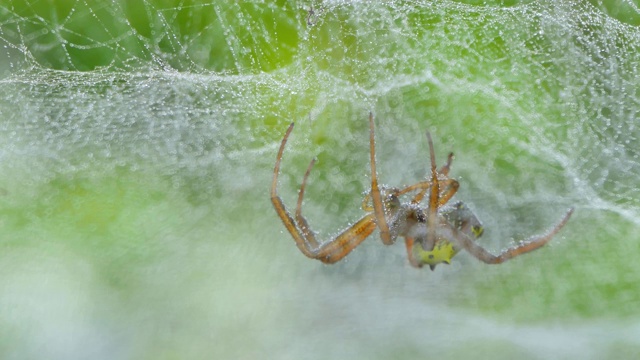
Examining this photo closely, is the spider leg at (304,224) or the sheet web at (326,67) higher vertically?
the sheet web at (326,67)

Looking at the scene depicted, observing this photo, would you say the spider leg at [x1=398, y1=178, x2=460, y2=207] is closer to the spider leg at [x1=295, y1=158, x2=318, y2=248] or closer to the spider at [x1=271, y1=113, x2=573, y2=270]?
the spider at [x1=271, y1=113, x2=573, y2=270]

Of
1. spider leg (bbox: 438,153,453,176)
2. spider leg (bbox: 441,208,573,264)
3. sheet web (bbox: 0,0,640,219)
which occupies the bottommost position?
spider leg (bbox: 441,208,573,264)

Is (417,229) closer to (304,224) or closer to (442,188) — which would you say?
(442,188)

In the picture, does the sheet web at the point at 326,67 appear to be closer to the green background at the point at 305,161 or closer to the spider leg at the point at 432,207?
the green background at the point at 305,161

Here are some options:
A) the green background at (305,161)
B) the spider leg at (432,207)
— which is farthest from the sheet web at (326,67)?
the spider leg at (432,207)

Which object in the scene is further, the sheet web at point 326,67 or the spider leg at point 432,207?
the sheet web at point 326,67

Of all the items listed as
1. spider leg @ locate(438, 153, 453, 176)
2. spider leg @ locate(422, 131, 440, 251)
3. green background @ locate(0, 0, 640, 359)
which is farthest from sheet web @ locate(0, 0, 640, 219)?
spider leg @ locate(422, 131, 440, 251)
